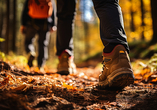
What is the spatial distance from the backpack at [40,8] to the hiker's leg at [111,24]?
241cm

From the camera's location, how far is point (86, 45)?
22.7m

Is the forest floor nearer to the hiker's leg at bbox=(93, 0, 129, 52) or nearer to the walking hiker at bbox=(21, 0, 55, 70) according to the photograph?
the hiker's leg at bbox=(93, 0, 129, 52)

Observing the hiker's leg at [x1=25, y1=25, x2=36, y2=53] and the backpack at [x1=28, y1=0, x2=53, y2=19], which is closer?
the backpack at [x1=28, y1=0, x2=53, y2=19]

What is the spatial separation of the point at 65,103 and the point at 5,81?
0.69 metres

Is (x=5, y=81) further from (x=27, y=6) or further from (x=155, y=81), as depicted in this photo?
(x=27, y=6)

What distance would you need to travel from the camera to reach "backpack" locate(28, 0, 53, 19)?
3520 millimetres

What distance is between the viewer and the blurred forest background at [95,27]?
23.8ft

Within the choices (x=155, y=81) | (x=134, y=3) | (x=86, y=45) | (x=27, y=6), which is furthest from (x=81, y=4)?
(x=155, y=81)

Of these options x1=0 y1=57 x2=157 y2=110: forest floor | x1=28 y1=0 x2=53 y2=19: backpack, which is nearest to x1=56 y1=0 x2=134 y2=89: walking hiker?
x1=0 y1=57 x2=157 y2=110: forest floor

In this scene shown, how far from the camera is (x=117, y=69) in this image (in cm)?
135

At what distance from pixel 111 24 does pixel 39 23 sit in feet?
9.32

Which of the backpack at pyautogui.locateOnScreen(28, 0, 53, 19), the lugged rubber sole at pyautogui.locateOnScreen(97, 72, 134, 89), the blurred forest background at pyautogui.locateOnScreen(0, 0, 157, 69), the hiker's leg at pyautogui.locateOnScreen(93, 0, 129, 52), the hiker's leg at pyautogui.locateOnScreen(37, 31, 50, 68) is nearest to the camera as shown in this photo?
the lugged rubber sole at pyautogui.locateOnScreen(97, 72, 134, 89)

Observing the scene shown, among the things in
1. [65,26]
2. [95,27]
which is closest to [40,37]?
[65,26]

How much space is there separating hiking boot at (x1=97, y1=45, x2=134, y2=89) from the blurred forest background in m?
5.08
